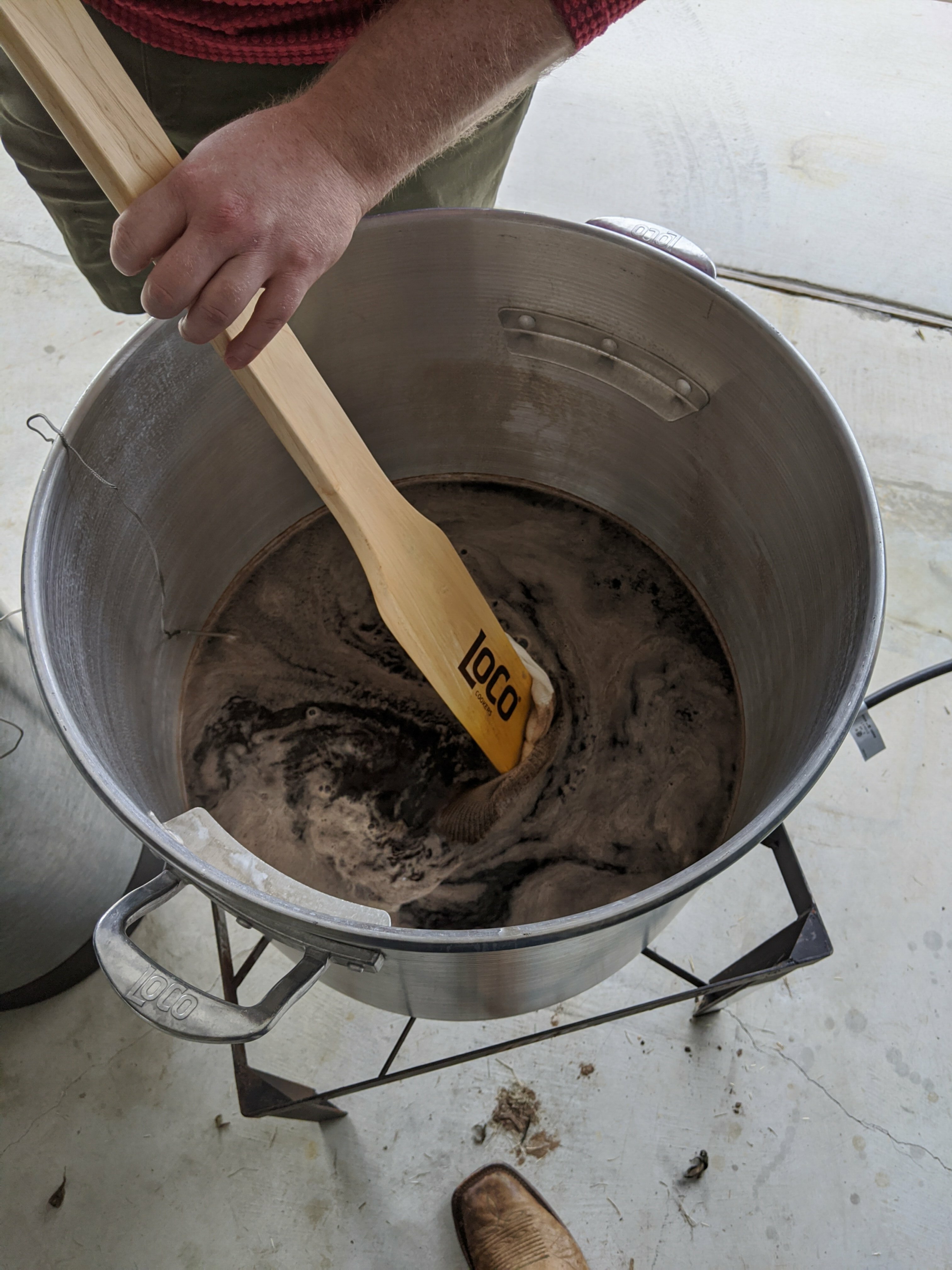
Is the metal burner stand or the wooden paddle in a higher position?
the wooden paddle

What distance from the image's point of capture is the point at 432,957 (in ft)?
1.83

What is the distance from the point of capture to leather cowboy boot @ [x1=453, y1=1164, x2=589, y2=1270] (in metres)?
0.99

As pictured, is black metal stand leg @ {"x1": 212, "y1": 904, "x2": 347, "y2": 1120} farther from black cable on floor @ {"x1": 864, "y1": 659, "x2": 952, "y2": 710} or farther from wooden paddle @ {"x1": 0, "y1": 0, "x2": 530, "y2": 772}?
black cable on floor @ {"x1": 864, "y1": 659, "x2": 952, "y2": 710}

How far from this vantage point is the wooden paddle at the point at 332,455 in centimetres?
57

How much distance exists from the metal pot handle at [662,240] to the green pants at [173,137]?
17cm

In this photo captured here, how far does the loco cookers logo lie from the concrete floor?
498 millimetres

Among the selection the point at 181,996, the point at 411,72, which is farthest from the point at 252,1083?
the point at 411,72

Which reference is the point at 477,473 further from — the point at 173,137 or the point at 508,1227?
the point at 508,1227

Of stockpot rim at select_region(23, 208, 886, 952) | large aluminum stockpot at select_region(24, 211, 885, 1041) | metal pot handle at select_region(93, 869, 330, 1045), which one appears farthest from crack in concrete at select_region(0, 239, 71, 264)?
metal pot handle at select_region(93, 869, 330, 1045)

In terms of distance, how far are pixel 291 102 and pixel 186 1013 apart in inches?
24.8

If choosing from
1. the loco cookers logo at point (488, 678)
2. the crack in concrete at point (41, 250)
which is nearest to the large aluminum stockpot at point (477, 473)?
the loco cookers logo at point (488, 678)

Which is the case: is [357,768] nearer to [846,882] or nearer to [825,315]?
[846,882]

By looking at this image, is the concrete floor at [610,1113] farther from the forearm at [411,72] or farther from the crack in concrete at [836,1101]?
the forearm at [411,72]

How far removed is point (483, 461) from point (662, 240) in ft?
1.26
